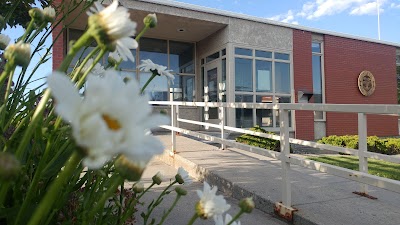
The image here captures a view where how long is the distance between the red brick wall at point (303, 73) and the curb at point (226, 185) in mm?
7698

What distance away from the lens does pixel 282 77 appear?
1118 centimetres

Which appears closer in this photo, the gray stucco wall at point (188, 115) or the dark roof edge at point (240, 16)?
the dark roof edge at point (240, 16)

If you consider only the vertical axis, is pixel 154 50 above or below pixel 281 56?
above

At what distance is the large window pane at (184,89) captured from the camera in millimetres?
11234

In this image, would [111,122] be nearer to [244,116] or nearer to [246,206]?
[246,206]

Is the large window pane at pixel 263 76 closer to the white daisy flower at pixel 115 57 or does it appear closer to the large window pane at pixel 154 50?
the large window pane at pixel 154 50

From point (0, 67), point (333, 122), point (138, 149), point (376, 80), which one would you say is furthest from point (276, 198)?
point (376, 80)

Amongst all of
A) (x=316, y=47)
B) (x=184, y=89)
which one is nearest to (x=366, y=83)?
(x=316, y=47)

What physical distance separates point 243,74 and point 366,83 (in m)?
6.01

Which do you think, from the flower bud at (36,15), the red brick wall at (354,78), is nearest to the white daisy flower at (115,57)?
the flower bud at (36,15)

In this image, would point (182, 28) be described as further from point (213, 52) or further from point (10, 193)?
point (10, 193)

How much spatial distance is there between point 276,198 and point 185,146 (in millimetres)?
2890

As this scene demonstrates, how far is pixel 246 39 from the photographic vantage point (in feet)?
34.0

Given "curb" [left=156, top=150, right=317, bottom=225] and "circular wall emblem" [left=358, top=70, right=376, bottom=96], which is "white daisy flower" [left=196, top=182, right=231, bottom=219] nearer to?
"curb" [left=156, top=150, right=317, bottom=225]
